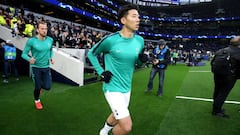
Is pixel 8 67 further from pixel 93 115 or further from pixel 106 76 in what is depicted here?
pixel 106 76

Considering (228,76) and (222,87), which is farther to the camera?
(222,87)

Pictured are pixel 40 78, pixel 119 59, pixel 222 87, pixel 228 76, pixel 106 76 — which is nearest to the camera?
pixel 106 76

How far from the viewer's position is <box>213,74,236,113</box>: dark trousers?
4816 mm

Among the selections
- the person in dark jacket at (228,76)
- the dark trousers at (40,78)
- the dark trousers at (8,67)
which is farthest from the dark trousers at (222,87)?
the dark trousers at (8,67)

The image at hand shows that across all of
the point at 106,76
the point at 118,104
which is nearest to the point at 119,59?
the point at 106,76

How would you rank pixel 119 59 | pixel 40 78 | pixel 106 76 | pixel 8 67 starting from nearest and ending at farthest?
1. pixel 106 76
2. pixel 119 59
3. pixel 40 78
4. pixel 8 67

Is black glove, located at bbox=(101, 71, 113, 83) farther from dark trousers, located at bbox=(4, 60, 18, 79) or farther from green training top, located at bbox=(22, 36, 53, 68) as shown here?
dark trousers, located at bbox=(4, 60, 18, 79)

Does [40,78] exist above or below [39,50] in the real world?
below

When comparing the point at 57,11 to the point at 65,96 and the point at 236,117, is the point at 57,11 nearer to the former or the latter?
the point at 65,96

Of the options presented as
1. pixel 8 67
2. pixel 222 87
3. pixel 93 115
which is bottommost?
pixel 93 115

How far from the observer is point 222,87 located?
4969 millimetres

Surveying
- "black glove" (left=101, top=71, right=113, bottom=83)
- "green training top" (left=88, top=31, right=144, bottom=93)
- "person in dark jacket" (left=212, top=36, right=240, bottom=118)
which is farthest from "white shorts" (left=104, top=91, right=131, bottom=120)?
"person in dark jacket" (left=212, top=36, right=240, bottom=118)

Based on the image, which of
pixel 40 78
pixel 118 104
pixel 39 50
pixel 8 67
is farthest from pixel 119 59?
pixel 8 67

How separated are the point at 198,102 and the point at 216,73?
210cm
